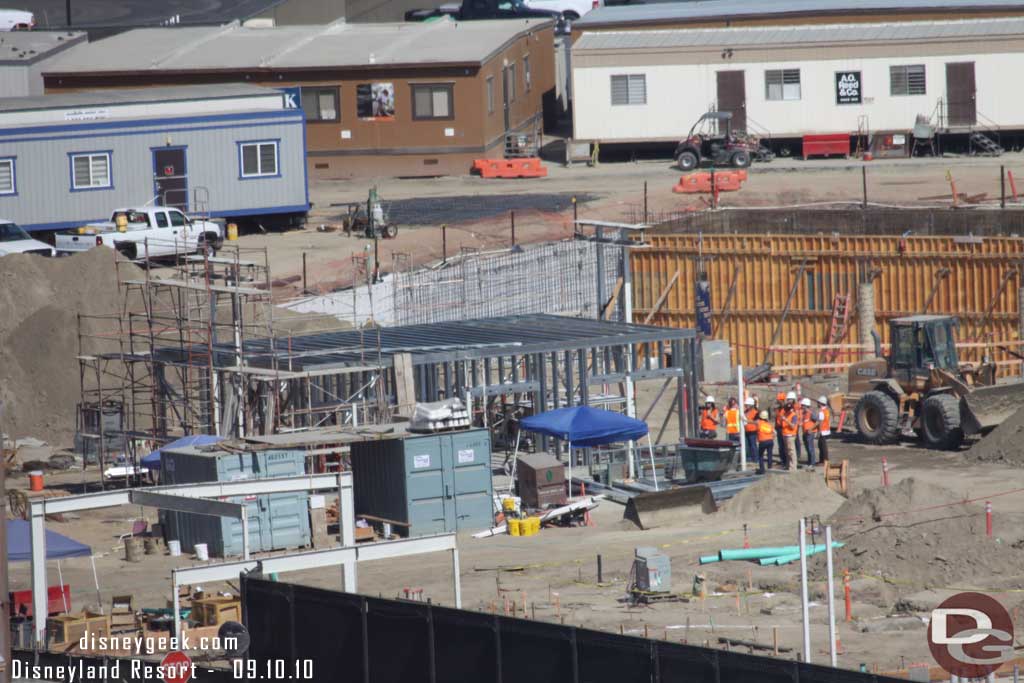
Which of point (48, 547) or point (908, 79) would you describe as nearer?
point (48, 547)

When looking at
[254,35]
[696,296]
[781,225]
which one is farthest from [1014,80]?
[254,35]

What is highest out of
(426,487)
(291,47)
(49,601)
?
(291,47)

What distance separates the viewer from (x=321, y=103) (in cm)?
6431

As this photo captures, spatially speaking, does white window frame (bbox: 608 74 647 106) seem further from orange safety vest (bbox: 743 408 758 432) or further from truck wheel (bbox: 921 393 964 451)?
orange safety vest (bbox: 743 408 758 432)

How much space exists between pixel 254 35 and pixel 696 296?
87.6 ft

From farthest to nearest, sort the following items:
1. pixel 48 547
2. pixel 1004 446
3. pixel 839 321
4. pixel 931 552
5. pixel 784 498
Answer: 1. pixel 839 321
2. pixel 1004 446
3. pixel 784 498
4. pixel 931 552
5. pixel 48 547

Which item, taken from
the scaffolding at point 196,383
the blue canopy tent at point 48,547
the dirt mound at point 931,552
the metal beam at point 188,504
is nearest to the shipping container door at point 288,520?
the scaffolding at point 196,383

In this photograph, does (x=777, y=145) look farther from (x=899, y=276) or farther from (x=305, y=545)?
(x=305, y=545)

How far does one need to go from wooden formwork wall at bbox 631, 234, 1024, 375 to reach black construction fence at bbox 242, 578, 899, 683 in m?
26.2

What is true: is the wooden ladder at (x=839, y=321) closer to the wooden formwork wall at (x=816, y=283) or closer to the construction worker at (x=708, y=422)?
the wooden formwork wall at (x=816, y=283)

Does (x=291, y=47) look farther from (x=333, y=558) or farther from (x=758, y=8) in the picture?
(x=333, y=558)

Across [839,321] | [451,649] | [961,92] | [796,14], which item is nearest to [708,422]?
[839,321]

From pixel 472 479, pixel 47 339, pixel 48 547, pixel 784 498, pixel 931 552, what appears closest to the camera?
pixel 48 547

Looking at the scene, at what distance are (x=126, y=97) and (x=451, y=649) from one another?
1478 inches
